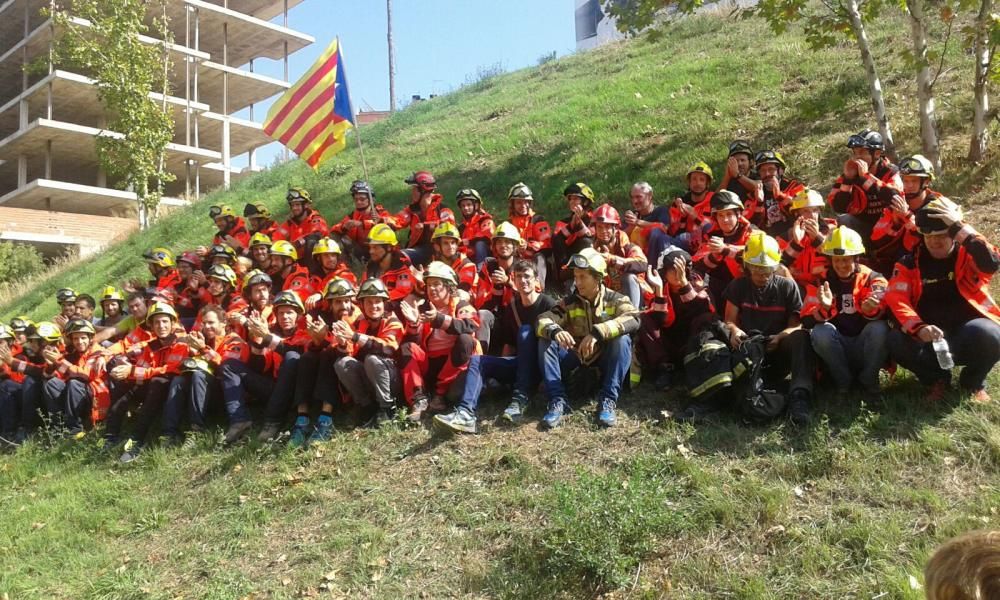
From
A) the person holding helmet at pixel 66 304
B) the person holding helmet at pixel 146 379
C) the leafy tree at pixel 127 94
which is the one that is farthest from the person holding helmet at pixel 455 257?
the leafy tree at pixel 127 94

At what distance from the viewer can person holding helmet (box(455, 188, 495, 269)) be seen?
899cm

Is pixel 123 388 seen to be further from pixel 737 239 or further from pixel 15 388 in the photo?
pixel 737 239

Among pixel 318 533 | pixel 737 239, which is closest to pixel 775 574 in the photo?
pixel 318 533

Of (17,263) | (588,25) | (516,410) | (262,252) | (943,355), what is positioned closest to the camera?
(943,355)

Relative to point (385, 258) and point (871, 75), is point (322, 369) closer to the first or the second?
point (385, 258)

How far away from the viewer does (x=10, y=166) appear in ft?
123

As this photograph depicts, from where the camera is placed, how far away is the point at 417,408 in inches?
262

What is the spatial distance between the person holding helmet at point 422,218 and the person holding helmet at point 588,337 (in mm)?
3560

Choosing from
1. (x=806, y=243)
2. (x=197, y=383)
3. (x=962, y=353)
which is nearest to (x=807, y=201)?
(x=806, y=243)

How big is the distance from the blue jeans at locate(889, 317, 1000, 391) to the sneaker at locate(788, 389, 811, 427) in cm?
70

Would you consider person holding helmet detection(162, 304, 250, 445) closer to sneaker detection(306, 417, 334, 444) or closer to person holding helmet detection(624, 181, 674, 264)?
sneaker detection(306, 417, 334, 444)

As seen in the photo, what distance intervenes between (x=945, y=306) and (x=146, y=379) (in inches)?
307

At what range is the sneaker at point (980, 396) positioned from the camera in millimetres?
5043

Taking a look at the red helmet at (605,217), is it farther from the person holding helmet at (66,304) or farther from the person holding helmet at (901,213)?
the person holding helmet at (66,304)
